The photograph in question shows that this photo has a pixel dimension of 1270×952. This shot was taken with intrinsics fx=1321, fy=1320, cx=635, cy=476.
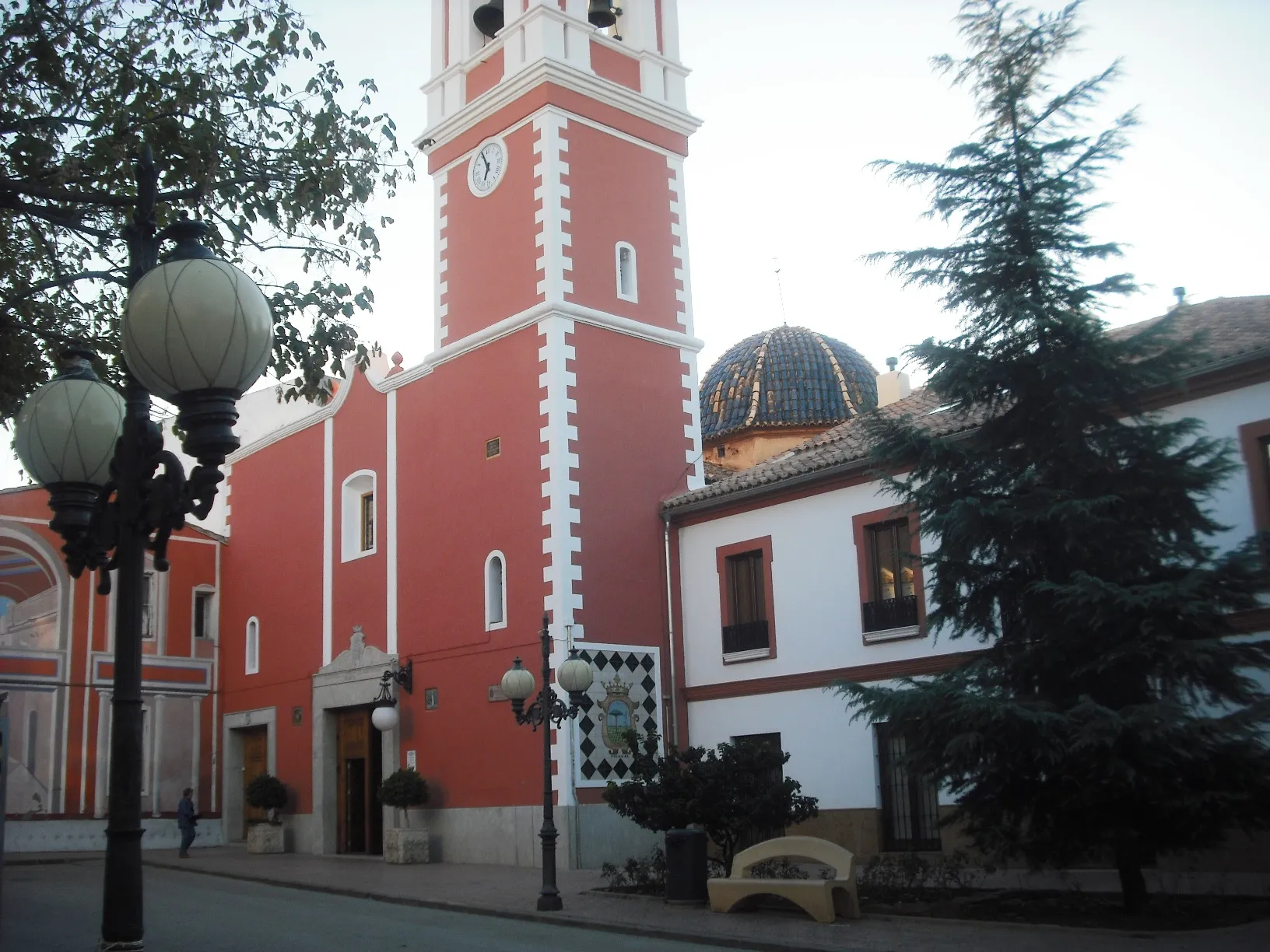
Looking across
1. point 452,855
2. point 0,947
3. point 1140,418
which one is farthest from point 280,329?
point 452,855

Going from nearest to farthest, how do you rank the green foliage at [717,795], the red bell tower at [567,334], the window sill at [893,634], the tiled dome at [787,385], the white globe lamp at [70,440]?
1. the white globe lamp at [70,440]
2. the green foliage at [717,795]
3. the window sill at [893,634]
4. the red bell tower at [567,334]
5. the tiled dome at [787,385]

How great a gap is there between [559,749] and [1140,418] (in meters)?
10.1

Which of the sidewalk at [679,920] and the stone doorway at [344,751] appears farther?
the stone doorway at [344,751]

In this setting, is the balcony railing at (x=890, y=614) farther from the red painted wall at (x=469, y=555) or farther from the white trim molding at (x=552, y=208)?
the white trim molding at (x=552, y=208)

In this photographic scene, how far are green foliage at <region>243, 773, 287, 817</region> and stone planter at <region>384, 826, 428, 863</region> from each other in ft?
14.9

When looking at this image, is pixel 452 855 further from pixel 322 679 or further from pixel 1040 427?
pixel 1040 427

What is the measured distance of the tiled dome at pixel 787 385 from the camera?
30.3 m

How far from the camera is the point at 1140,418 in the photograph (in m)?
13.9

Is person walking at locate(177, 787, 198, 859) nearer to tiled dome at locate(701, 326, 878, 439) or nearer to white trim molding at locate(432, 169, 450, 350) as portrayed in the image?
white trim molding at locate(432, 169, 450, 350)

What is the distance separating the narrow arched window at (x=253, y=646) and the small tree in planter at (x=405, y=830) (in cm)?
745

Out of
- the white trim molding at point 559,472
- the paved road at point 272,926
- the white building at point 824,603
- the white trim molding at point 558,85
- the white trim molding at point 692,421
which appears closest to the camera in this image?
the paved road at point 272,926

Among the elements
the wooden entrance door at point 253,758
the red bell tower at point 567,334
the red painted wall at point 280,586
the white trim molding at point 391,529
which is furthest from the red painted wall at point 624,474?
the wooden entrance door at point 253,758

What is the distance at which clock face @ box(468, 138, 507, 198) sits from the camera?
23578 mm

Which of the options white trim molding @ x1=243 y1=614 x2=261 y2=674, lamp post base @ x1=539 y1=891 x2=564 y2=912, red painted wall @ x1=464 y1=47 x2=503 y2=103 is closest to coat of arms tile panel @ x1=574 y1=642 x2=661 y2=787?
lamp post base @ x1=539 y1=891 x2=564 y2=912
